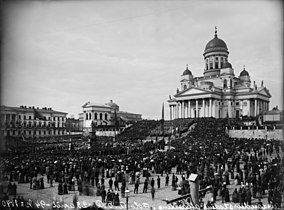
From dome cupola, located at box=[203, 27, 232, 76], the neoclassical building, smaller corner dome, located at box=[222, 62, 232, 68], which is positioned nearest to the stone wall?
the neoclassical building

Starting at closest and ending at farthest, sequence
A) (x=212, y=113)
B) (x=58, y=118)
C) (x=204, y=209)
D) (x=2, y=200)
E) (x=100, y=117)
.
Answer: (x=2, y=200), (x=204, y=209), (x=58, y=118), (x=212, y=113), (x=100, y=117)

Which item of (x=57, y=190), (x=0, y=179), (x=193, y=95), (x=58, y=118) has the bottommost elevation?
(x=57, y=190)

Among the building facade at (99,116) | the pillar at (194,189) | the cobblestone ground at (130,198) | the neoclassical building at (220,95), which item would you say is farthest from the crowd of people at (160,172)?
the building facade at (99,116)

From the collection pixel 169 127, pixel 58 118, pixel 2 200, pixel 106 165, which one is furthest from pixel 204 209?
pixel 58 118

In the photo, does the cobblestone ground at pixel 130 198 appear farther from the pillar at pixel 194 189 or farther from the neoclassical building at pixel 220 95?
the neoclassical building at pixel 220 95

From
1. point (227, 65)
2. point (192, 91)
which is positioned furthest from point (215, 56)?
point (192, 91)

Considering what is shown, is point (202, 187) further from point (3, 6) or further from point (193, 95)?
point (193, 95)

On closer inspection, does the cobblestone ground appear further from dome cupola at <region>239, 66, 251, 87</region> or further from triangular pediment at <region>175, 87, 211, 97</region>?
dome cupola at <region>239, 66, 251, 87</region>

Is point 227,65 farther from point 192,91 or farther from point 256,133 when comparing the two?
point 256,133
